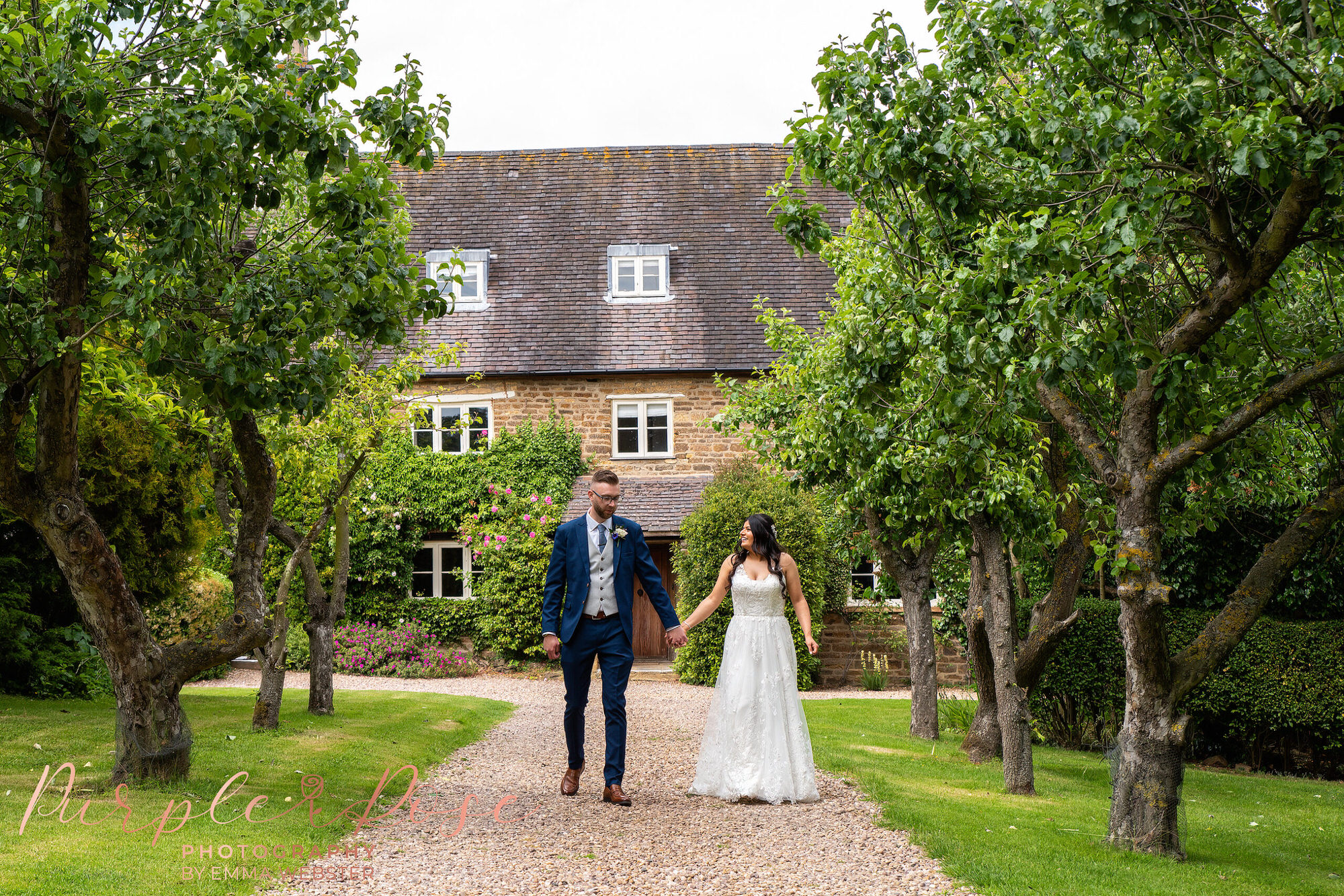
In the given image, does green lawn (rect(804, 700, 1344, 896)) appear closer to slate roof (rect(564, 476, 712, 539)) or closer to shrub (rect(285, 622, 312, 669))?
slate roof (rect(564, 476, 712, 539))

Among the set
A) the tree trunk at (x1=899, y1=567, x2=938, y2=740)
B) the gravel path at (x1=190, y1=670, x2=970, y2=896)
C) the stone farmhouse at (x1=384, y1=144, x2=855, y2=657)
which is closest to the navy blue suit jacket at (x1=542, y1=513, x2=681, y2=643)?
the gravel path at (x1=190, y1=670, x2=970, y2=896)

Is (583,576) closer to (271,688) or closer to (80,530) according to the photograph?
(80,530)

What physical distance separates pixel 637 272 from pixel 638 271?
4cm

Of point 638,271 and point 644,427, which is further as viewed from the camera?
point 638,271

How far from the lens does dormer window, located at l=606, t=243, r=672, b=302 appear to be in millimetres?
22859

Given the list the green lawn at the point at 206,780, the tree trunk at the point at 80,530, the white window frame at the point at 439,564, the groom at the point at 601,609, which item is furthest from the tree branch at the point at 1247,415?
the white window frame at the point at 439,564

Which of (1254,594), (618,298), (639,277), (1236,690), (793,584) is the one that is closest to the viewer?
(1254,594)

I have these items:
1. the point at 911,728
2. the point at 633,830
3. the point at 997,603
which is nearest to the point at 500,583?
the point at 911,728

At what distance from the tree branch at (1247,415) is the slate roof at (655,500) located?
13.7 m

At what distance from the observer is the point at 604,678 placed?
22.7ft

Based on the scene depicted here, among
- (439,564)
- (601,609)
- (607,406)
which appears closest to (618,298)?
(607,406)

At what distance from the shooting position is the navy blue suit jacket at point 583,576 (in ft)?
23.2

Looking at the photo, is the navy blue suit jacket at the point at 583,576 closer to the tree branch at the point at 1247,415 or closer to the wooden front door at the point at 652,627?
the tree branch at the point at 1247,415

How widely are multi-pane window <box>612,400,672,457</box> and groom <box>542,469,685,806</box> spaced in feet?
48.0
